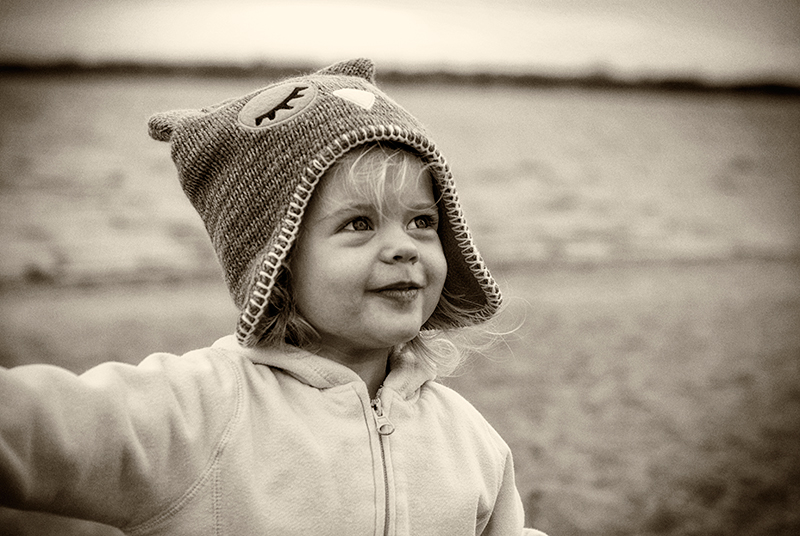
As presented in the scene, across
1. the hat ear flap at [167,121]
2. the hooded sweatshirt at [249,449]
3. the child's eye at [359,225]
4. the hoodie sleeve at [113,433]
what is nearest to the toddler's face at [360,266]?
the child's eye at [359,225]

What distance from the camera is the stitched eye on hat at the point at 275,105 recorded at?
69.2 inches

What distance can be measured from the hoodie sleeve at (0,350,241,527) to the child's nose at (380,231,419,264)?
39 centimetres

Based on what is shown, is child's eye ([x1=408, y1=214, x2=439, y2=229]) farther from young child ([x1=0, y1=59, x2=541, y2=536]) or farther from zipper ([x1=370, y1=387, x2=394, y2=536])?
zipper ([x1=370, y1=387, x2=394, y2=536])

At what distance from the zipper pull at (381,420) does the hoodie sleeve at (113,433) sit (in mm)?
312

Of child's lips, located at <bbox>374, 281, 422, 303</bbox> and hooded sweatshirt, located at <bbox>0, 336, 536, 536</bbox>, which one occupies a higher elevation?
child's lips, located at <bbox>374, 281, 422, 303</bbox>

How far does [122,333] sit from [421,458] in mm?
5333

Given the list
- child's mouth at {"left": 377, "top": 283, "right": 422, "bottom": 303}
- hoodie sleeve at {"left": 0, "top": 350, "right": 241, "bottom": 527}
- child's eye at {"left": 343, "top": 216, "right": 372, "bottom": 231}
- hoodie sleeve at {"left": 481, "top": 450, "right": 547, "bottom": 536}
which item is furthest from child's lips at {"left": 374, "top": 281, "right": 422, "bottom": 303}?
hoodie sleeve at {"left": 481, "top": 450, "right": 547, "bottom": 536}

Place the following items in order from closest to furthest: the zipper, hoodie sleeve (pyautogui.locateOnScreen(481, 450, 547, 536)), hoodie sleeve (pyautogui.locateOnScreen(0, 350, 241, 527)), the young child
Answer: hoodie sleeve (pyautogui.locateOnScreen(0, 350, 241, 527))
the young child
the zipper
hoodie sleeve (pyautogui.locateOnScreen(481, 450, 547, 536))

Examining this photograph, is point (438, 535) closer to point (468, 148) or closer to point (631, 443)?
point (631, 443)

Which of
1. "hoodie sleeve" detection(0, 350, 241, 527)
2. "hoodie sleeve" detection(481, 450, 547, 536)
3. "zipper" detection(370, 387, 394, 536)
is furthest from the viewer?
"hoodie sleeve" detection(481, 450, 547, 536)

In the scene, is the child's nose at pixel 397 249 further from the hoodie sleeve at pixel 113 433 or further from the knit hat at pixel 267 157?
the hoodie sleeve at pixel 113 433

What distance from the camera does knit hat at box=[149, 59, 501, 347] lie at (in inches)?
67.1

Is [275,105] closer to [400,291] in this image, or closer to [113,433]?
[400,291]

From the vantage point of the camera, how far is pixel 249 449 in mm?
1578
